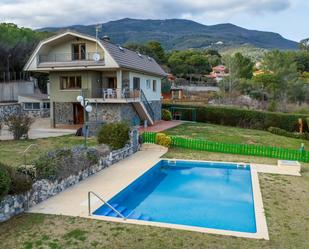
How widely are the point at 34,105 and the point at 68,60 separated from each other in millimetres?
11409

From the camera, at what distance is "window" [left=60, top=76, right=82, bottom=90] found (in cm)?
2883

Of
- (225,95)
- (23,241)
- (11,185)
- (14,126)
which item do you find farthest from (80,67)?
(225,95)

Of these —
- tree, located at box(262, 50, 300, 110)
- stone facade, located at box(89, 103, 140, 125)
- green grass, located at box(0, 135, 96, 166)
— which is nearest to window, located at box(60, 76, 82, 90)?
stone facade, located at box(89, 103, 140, 125)

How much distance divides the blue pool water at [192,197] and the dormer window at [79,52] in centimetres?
1430

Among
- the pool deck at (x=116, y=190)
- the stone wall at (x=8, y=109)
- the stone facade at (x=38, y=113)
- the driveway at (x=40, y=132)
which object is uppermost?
the stone wall at (x=8, y=109)

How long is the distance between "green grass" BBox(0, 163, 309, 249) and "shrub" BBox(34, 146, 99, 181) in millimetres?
1910

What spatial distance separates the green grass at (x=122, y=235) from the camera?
7.89 m

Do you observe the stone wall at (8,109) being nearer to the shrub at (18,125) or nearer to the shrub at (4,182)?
the shrub at (18,125)

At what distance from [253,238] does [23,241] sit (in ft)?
17.9

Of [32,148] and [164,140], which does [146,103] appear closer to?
[164,140]

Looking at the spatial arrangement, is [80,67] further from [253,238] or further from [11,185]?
[253,238]

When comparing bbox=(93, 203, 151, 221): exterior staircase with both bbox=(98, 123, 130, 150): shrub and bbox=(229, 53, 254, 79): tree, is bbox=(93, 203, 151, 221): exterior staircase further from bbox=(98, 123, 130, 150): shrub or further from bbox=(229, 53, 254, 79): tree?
bbox=(229, 53, 254, 79): tree

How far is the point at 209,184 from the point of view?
15.4m

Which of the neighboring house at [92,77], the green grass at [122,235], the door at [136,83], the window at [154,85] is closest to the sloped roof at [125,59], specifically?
the neighboring house at [92,77]
